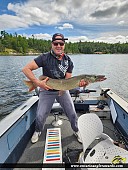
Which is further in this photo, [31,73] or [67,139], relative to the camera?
[67,139]

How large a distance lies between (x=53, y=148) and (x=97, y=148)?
2.43 feet

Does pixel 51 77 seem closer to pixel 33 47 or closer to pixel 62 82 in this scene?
pixel 62 82

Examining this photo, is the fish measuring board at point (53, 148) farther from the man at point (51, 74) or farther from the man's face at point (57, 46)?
the man's face at point (57, 46)

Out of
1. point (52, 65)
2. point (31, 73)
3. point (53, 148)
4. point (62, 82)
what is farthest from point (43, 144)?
point (52, 65)

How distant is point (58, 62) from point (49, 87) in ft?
1.38

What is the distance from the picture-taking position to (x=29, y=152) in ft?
7.88

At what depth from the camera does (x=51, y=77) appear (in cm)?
259

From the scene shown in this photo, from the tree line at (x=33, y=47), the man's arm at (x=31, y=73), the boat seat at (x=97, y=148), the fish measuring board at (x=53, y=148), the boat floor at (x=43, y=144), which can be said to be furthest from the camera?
the tree line at (x=33, y=47)

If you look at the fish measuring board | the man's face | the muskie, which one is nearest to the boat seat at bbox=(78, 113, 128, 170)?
the fish measuring board

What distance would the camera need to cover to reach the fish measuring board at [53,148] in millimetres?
2064

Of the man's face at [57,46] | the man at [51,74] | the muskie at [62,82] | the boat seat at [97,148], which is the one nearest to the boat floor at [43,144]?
the man at [51,74]

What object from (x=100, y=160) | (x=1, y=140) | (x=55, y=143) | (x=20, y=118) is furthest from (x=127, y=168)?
(x=20, y=118)

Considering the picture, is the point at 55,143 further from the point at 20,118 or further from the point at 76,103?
the point at 76,103

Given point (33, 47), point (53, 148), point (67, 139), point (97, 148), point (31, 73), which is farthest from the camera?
point (33, 47)
